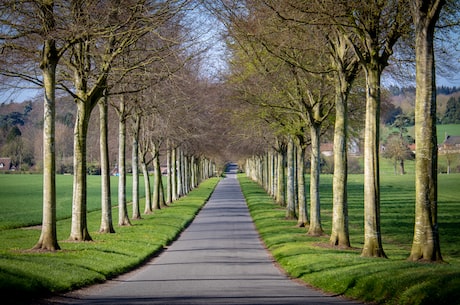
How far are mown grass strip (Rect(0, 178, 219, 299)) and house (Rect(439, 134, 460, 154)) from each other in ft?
431

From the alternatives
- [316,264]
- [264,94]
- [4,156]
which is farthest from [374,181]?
[4,156]

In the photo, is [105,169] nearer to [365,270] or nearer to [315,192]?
[315,192]

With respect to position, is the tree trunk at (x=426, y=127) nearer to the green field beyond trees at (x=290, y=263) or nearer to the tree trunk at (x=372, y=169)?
the green field beyond trees at (x=290, y=263)

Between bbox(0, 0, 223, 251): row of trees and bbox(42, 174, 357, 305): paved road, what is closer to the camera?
bbox(42, 174, 357, 305): paved road

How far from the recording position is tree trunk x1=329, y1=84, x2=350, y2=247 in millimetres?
23078

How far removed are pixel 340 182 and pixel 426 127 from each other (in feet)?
25.1

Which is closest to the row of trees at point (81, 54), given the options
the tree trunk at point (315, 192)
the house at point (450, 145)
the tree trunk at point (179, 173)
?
the tree trunk at point (315, 192)

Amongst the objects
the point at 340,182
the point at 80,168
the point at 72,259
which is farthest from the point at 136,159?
the point at 72,259

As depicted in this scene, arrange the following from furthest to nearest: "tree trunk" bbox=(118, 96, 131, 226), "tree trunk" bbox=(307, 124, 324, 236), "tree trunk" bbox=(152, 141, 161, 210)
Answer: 1. "tree trunk" bbox=(152, 141, 161, 210)
2. "tree trunk" bbox=(118, 96, 131, 226)
3. "tree trunk" bbox=(307, 124, 324, 236)

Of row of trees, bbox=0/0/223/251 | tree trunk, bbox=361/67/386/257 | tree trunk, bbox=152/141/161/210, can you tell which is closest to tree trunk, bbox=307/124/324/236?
row of trees, bbox=0/0/223/251

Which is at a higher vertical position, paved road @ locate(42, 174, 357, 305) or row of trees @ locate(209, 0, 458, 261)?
row of trees @ locate(209, 0, 458, 261)

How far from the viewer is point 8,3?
642 inches

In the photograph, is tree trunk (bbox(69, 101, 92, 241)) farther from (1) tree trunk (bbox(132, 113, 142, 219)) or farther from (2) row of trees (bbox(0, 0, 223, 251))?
(1) tree trunk (bbox(132, 113, 142, 219))

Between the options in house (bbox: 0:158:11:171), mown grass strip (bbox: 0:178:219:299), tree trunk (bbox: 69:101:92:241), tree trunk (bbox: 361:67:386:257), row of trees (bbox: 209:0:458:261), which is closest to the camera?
mown grass strip (bbox: 0:178:219:299)
